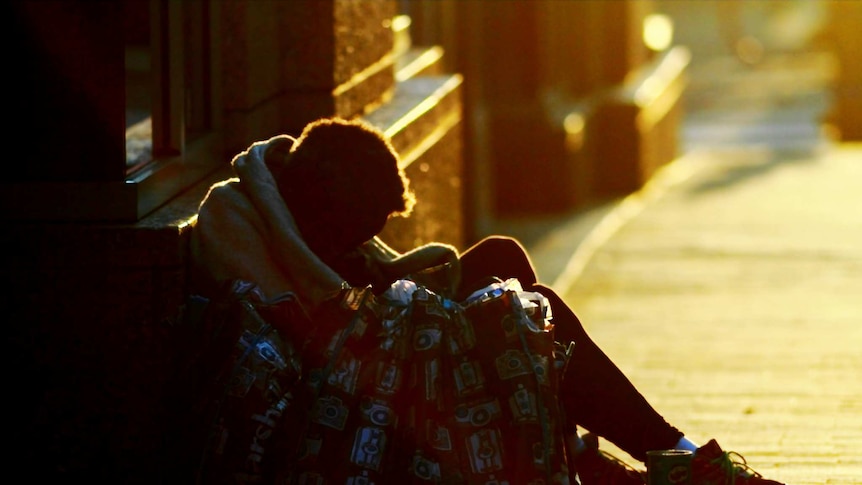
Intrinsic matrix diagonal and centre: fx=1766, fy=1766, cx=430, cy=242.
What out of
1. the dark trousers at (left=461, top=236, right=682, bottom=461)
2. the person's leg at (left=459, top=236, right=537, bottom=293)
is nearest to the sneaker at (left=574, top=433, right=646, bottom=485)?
the dark trousers at (left=461, top=236, right=682, bottom=461)

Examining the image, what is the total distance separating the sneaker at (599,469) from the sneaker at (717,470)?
274 millimetres

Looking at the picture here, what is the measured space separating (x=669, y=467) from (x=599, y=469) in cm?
39

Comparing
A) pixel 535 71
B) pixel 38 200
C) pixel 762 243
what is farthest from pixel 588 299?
pixel 38 200

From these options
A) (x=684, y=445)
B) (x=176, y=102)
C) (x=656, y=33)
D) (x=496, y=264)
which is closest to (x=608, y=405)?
(x=684, y=445)

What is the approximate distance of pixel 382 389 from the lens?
3783 mm

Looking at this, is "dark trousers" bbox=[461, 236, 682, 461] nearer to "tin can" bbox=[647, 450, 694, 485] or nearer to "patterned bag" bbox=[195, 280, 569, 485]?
"tin can" bbox=[647, 450, 694, 485]

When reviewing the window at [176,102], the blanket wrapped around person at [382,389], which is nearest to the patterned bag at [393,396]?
the blanket wrapped around person at [382,389]

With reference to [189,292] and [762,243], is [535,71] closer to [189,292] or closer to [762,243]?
[762,243]

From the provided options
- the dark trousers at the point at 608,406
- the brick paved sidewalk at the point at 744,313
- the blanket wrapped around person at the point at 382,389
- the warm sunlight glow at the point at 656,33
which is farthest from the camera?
the warm sunlight glow at the point at 656,33

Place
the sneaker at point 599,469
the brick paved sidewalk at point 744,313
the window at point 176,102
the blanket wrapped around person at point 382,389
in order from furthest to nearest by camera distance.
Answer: the brick paved sidewalk at point 744,313 → the window at point 176,102 → the sneaker at point 599,469 → the blanket wrapped around person at point 382,389

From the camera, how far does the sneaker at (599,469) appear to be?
4.29 meters

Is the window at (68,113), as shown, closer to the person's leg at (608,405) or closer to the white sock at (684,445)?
the person's leg at (608,405)

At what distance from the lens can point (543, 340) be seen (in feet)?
12.6

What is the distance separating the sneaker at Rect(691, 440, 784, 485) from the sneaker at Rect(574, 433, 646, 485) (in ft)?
0.90
